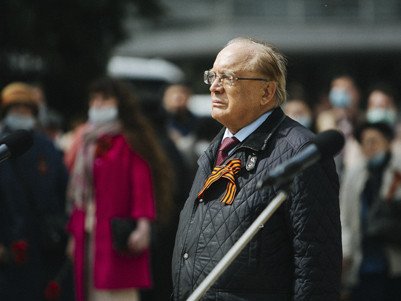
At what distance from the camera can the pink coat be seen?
885cm

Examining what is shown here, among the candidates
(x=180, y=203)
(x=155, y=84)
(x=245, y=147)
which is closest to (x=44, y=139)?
(x=180, y=203)

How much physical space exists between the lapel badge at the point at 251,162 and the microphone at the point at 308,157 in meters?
0.29

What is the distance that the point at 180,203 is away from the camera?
10258 millimetres

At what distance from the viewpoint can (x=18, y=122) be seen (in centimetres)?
896

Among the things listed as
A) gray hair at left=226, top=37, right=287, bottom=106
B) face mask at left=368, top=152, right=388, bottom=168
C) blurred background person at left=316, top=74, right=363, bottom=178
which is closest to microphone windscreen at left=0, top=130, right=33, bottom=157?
gray hair at left=226, top=37, right=287, bottom=106

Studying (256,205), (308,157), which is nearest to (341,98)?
(256,205)

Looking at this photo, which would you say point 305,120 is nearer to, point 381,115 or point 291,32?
point 381,115

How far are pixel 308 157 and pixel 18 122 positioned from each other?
4.75 m

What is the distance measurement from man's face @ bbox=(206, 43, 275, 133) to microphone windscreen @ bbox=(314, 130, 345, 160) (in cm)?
58

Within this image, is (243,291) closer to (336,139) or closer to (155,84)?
(336,139)

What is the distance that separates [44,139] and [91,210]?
0.69m

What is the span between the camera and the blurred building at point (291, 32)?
37.4 metres

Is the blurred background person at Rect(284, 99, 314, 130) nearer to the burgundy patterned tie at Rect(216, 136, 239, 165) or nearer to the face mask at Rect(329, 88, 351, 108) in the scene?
the face mask at Rect(329, 88, 351, 108)

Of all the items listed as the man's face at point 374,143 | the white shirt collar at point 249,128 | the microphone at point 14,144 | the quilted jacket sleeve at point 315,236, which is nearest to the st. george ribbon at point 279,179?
the quilted jacket sleeve at point 315,236
